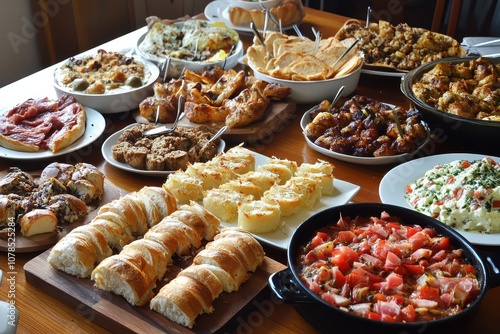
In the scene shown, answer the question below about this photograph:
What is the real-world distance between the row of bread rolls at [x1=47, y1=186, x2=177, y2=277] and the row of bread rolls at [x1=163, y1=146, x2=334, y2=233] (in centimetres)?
13

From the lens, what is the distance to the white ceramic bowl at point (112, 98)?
2658 mm

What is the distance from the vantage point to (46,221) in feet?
6.11

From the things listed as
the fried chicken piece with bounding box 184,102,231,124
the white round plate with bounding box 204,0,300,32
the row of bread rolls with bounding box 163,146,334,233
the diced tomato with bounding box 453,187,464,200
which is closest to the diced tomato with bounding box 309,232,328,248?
the row of bread rolls with bounding box 163,146,334,233

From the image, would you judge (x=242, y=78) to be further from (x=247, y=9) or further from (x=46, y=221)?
(x=46, y=221)

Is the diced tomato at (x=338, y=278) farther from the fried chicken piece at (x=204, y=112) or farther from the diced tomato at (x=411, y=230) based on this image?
the fried chicken piece at (x=204, y=112)

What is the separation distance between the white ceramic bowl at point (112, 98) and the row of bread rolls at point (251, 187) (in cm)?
71

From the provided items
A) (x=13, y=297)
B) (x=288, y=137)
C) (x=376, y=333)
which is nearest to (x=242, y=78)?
(x=288, y=137)

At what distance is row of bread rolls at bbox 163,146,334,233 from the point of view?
1.88 meters

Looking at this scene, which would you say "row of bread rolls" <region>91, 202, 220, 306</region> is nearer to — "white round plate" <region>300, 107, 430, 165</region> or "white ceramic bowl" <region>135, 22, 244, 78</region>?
"white round plate" <region>300, 107, 430, 165</region>

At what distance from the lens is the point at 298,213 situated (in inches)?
78.3

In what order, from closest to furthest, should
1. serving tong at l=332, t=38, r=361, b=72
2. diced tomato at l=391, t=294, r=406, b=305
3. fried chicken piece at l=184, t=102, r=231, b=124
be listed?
diced tomato at l=391, t=294, r=406, b=305
fried chicken piece at l=184, t=102, r=231, b=124
serving tong at l=332, t=38, r=361, b=72

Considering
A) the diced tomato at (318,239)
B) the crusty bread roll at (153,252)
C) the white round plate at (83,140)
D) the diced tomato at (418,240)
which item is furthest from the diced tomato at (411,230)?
the white round plate at (83,140)

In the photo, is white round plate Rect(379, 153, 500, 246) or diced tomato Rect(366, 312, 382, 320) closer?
diced tomato Rect(366, 312, 382, 320)

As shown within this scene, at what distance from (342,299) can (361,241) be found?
263 mm
